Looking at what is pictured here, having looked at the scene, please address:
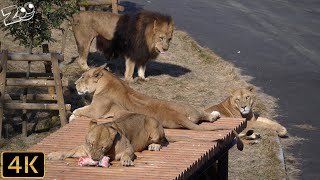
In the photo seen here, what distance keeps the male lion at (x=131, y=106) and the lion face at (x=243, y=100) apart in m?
3.53

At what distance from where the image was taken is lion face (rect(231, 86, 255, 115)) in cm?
1633

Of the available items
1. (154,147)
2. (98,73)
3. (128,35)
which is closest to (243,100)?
(98,73)

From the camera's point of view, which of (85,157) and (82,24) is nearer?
(85,157)

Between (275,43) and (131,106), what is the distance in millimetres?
12550

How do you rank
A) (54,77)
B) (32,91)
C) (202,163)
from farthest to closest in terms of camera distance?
(32,91) → (54,77) → (202,163)

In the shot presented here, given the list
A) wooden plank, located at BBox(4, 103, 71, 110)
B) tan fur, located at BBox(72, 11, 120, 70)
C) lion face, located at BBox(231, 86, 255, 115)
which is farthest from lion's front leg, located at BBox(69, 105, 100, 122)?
tan fur, located at BBox(72, 11, 120, 70)

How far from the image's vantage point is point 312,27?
26484 millimetres

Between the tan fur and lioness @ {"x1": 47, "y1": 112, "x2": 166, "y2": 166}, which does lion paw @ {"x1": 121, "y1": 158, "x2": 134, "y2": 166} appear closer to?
lioness @ {"x1": 47, "y1": 112, "x2": 166, "y2": 166}

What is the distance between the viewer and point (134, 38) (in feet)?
65.3

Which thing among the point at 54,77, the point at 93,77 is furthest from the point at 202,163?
the point at 54,77

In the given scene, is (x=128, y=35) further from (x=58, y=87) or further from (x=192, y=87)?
(x=58, y=87)

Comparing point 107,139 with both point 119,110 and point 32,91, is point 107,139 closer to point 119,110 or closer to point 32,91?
point 119,110

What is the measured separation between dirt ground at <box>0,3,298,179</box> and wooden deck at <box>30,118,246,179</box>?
247 centimetres

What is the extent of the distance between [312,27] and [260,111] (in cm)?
896
